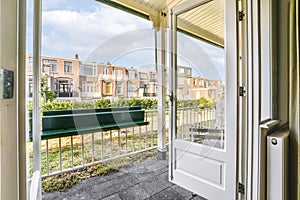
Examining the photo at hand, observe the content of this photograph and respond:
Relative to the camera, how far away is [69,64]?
6.37ft

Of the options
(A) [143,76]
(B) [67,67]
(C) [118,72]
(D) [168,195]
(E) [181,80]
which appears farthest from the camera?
(A) [143,76]

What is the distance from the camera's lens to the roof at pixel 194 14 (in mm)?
1613

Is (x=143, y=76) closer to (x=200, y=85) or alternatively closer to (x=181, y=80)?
(x=181, y=80)

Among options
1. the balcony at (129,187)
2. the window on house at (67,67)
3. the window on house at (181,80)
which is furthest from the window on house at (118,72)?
the balcony at (129,187)

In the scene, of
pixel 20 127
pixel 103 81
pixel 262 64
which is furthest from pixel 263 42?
pixel 103 81

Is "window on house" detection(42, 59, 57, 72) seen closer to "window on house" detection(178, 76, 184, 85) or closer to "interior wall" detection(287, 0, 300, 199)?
"window on house" detection(178, 76, 184, 85)

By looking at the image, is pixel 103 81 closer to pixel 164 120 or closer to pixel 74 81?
pixel 74 81

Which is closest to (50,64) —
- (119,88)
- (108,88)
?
(108,88)

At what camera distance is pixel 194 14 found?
6.11 ft

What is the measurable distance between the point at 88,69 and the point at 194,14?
1.44 m

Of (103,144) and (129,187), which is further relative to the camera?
(103,144)

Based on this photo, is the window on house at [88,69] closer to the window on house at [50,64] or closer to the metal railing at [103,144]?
the window on house at [50,64]

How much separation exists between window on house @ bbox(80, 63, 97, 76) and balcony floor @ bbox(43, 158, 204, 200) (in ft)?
4.33

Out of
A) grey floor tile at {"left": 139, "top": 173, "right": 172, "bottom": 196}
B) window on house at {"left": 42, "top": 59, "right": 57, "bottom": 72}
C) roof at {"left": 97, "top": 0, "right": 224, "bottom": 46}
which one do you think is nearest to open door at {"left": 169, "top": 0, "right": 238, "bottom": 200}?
roof at {"left": 97, "top": 0, "right": 224, "bottom": 46}
